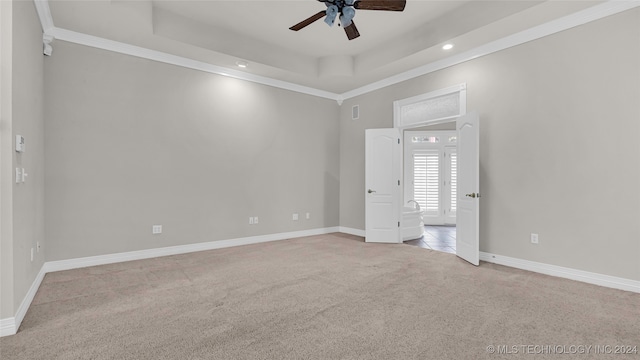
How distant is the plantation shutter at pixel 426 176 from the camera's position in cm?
876

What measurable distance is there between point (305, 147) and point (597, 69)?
15.1 feet

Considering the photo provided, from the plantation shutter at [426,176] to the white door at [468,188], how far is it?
4.10m

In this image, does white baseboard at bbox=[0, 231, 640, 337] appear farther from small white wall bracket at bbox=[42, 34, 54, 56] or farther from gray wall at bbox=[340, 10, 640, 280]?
small white wall bracket at bbox=[42, 34, 54, 56]

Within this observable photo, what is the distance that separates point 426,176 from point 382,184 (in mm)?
3389

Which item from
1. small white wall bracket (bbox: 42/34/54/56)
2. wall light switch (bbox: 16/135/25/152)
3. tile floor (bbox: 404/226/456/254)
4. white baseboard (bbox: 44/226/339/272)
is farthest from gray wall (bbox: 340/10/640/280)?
small white wall bracket (bbox: 42/34/54/56)

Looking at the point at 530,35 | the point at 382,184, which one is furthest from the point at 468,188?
the point at 530,35

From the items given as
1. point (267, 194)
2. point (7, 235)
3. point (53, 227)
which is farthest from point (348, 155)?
point (7, 235)

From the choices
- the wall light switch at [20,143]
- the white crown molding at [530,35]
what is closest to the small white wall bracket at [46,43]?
the wall light switch at [20,143]

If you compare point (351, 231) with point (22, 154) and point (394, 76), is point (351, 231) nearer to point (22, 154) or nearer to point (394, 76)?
point (394, 76)

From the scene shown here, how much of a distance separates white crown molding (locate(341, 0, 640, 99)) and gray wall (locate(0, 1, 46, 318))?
5.11 metres

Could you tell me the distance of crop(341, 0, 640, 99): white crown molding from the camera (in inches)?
133

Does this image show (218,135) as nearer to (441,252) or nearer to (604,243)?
(441,252)

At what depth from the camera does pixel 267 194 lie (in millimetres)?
5953

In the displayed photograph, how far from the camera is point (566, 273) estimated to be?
12.1 feet
